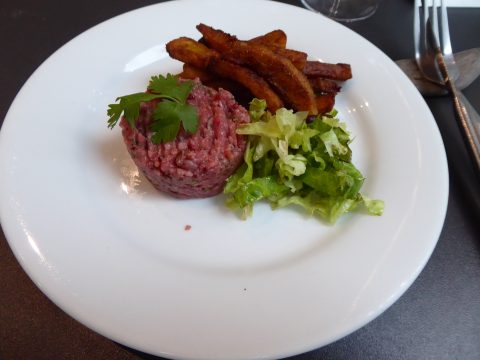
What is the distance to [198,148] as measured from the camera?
6.09 ft

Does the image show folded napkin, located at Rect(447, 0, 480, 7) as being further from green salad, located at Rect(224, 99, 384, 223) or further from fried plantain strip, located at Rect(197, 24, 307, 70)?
green salad, located at Rect(224, 99, 384, 223)

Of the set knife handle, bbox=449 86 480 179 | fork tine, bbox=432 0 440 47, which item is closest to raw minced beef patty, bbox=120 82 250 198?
knife handle, bbox=449 86 480 179

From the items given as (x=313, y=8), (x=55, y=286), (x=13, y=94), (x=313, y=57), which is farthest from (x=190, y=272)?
(x=313, y=8)

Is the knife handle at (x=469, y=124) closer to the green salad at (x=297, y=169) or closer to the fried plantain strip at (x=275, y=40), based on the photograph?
the green salad at (x=297, y=169)

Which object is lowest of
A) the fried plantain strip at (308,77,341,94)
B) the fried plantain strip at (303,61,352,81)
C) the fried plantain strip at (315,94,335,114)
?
the fried plantain strip at (315,94,335,114)

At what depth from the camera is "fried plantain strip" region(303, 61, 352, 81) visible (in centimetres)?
225

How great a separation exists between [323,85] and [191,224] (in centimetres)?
106

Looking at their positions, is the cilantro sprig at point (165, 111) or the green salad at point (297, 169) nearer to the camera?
the cilantro sprig at point (165, 111)

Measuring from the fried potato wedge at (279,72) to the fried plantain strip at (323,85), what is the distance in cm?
16

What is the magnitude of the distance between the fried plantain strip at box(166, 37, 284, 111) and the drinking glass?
1.42 m

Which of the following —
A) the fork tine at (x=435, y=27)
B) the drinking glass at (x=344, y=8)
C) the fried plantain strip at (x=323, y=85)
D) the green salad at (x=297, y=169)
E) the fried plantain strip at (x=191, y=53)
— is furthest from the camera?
the drinking glass at (x=344, y=8)

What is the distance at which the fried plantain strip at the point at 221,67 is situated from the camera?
2.12 meters

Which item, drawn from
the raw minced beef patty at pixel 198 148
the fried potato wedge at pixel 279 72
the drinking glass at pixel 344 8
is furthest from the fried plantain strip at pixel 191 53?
the drinking glass at pixel 344 8

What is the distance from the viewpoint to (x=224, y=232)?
1.99m
